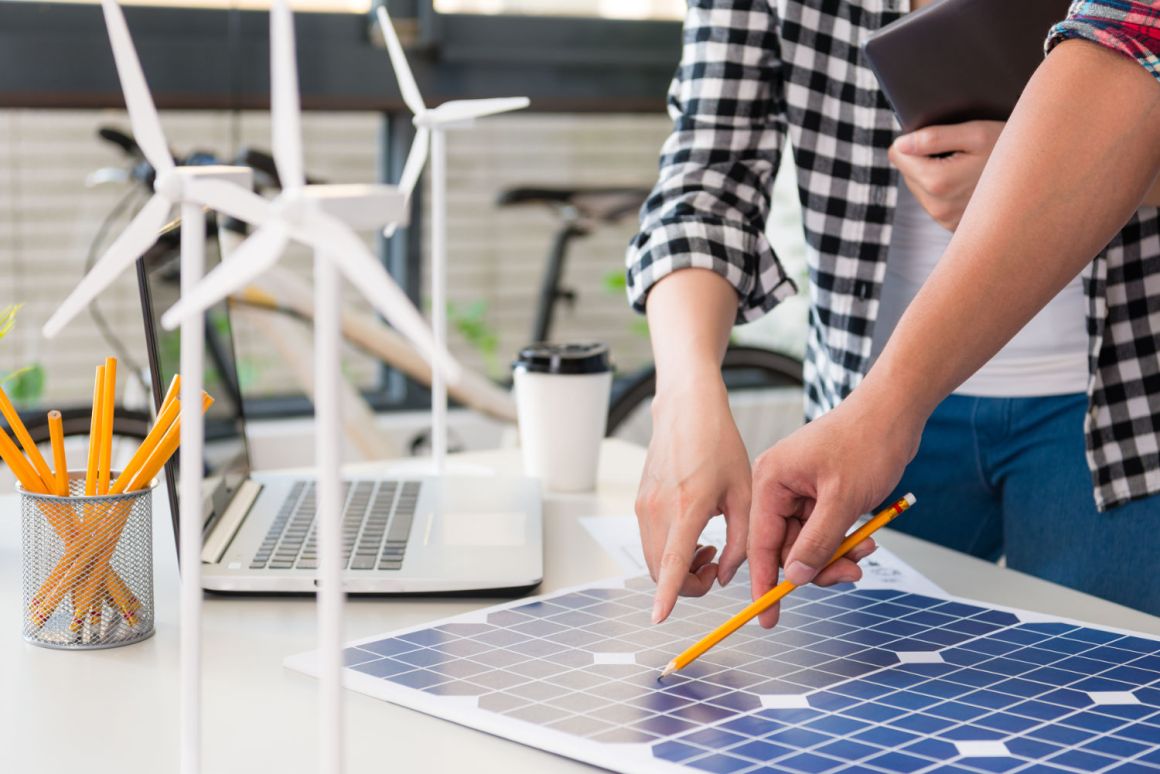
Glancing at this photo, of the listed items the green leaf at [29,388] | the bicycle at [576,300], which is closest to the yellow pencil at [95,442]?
the bicycle at [576,300]

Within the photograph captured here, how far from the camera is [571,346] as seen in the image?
4.20 ft

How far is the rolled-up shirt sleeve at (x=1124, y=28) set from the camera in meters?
0.73

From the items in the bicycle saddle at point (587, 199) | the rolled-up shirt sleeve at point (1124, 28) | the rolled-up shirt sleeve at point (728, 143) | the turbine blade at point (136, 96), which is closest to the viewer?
the turbine blade at point (136, 96)

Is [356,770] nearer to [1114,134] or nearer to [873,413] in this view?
[873,413]

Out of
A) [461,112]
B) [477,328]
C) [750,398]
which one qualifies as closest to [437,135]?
[461,112]

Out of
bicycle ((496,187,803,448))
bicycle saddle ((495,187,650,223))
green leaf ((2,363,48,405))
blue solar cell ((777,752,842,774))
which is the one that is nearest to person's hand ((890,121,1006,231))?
blue solar cell ((777,752,842,774))

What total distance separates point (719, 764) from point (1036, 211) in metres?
0.37

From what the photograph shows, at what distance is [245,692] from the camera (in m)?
0.72

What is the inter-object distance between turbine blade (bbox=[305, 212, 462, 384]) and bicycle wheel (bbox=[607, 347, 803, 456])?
5.44ft

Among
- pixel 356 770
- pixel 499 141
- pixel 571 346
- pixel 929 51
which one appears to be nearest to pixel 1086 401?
pixel 929 51

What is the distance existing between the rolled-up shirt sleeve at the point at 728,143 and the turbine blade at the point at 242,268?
0.63m

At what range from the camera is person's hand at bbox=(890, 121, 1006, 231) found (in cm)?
92

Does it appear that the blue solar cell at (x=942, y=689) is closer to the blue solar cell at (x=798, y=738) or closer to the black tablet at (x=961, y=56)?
the blue solar cell at (x=798, y=738)

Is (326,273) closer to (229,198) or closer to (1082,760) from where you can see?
(229,198)
